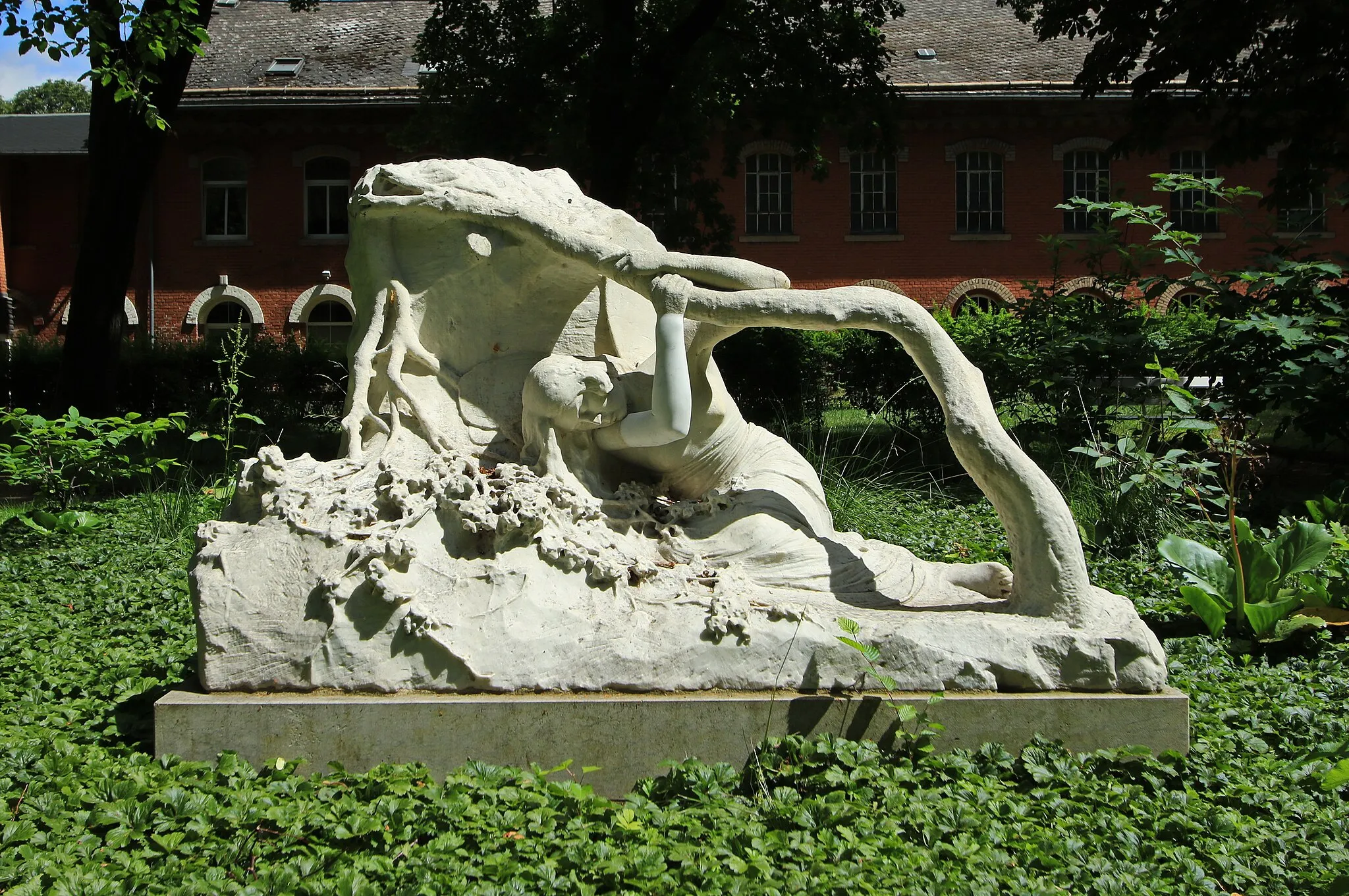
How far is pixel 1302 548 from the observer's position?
4762 mm

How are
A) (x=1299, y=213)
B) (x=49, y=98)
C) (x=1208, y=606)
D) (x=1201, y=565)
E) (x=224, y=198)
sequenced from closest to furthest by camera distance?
(x=1208, y=606) → (x=1201, y=565) → (x=1299, y=213) → (x=224, y=198) → (x=49, y=98)

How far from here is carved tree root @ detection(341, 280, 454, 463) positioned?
4.04 m

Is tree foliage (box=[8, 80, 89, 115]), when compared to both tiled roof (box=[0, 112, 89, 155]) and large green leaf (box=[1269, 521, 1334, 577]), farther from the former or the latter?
large green leaf (box=[1269, 521, 1334, 577])

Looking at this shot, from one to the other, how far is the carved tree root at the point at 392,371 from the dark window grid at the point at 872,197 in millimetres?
18138

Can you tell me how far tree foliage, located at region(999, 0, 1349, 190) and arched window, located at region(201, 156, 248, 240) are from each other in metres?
16.0

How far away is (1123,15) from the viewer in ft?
31.5

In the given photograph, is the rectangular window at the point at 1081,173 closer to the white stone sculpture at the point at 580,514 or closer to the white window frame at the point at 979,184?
the white window frame at the point at 979,184

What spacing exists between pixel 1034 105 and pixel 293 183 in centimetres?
1364

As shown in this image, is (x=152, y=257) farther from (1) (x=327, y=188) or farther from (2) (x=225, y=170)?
(1) (x=327, y=188)

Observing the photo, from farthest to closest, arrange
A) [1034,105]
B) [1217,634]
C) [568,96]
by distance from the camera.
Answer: [1034,105], [568,96], [1217,634]

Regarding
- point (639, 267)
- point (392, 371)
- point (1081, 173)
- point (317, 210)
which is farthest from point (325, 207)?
point (639, 267)

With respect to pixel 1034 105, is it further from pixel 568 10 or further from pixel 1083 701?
pixel 1083 701

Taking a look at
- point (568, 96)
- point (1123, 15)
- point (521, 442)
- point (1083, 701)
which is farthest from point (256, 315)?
point (1083, 701)

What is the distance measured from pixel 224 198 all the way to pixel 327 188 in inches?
77.6
